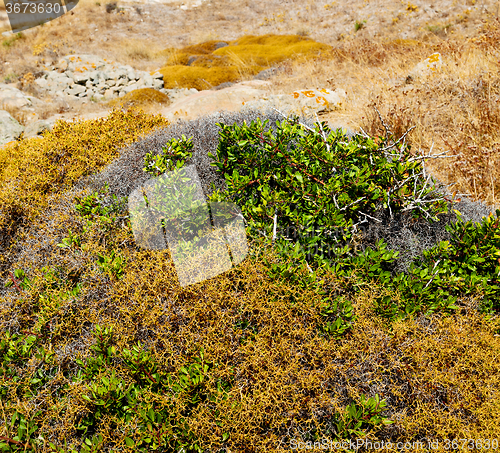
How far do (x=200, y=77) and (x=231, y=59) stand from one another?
3.44 metres

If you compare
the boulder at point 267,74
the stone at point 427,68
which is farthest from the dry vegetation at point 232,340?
the boulder at point 267,74

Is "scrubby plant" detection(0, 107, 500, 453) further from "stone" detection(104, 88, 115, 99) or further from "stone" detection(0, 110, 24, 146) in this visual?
"stone" detection(104, 88, 115, 99)

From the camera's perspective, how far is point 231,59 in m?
14.2

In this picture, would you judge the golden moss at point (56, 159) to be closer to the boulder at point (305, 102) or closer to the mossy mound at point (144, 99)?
the boulder at point (305, 102)

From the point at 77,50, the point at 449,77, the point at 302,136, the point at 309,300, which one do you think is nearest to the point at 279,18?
the point at 77,50

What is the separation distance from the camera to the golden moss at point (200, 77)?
11.2 meters

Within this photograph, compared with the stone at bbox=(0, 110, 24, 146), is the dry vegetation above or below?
below

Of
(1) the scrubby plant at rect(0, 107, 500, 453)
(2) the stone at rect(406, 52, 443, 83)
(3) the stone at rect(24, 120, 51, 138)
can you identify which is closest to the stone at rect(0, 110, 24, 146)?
(3) the stone at rect(24, 120, 51, 138)

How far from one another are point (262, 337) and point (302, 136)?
1.95 meters

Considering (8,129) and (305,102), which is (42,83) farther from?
(305,102)

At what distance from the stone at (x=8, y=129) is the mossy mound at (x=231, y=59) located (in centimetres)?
608

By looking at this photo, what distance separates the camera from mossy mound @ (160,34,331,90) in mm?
11523

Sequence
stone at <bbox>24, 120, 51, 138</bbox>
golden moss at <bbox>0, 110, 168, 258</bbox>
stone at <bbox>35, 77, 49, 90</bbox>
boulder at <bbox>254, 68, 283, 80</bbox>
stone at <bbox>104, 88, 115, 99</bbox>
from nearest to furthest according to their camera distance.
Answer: golden moss at <bbox>0, 110, 168, 258</bbox> → stone at <bbox>24, 120, 51, 138</bbox> → boulder at <bbox>254, 68, 283, 80</bbox> → stone at <bbox>104, 88, 115, 99</bbox> → stone at <bbox>35, 77, 49, 90</bbox>

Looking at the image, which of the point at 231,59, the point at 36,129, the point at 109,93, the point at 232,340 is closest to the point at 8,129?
the point at 36,129
